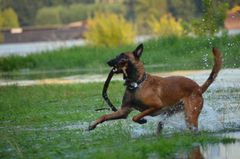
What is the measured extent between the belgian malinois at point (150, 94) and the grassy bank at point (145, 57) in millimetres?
13343

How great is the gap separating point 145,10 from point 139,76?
59.7 meters

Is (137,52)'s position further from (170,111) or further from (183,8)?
(183,8)

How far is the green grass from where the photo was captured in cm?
1103

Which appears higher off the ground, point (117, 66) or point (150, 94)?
point (117, 66)

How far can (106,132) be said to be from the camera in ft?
42.2

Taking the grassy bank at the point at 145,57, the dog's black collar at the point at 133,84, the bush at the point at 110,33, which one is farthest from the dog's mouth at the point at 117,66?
the bush at the point at 110,33

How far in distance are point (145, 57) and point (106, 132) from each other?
18.0m

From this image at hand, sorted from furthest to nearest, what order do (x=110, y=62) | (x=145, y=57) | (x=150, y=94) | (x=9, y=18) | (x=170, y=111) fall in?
(x=9, y=18) < (x=145, y=57) < (x=170, y=111) < (x=150, y=94) < (x=110, y=62)

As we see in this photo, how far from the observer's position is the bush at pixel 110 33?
129 ft

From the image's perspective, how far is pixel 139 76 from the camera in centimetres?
1231

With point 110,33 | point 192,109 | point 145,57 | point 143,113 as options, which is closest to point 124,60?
point 143,113

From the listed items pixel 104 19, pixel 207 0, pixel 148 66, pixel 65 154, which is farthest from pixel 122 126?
pixel 104 19

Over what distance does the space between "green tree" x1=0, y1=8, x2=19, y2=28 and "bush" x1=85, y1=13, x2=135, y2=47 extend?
29.6m

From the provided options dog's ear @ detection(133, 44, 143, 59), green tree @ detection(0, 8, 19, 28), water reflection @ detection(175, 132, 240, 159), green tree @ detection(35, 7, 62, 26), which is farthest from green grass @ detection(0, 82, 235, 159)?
green tree @ detection(35, 7, 62, 26)
